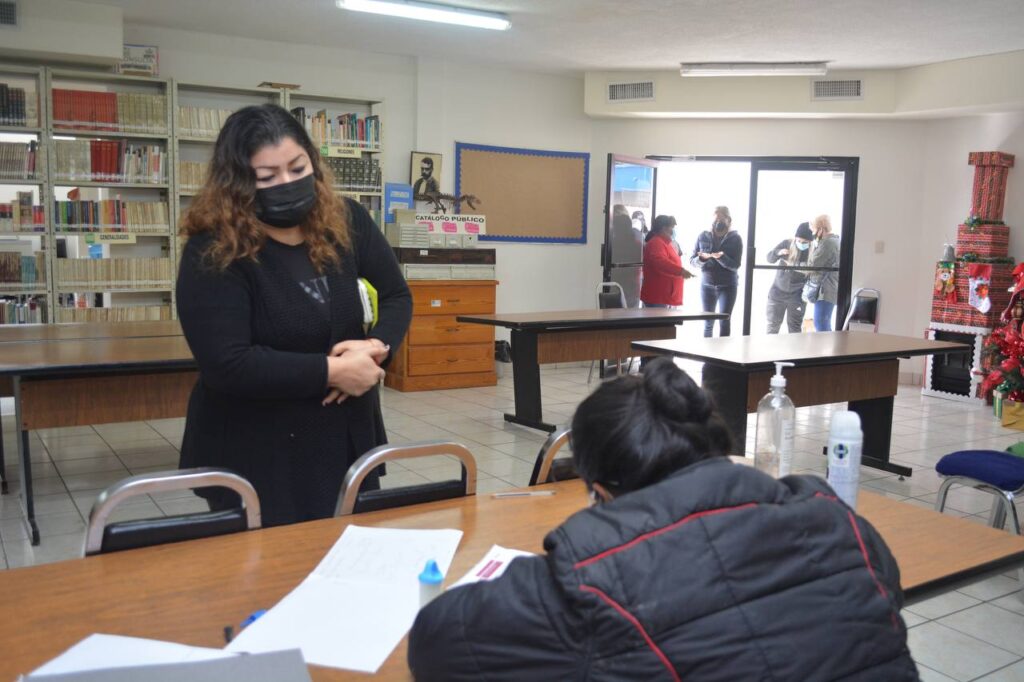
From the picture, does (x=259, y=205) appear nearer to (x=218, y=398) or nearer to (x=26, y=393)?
(x=218, y=398)

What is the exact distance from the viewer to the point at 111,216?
6352 millimetres

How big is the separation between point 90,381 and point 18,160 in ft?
9.71

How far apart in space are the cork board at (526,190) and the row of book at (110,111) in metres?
2.74

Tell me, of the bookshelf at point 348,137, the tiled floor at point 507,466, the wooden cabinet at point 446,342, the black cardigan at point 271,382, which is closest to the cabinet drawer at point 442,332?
the wooden cabinet at point 446,342

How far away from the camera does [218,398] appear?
6.07 ft

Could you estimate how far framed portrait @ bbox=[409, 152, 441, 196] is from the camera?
25.7 ft

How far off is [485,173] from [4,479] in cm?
511

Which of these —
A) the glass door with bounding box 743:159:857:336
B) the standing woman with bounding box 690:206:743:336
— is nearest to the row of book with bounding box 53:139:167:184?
the standing woman with bounding box 690:206:743:336

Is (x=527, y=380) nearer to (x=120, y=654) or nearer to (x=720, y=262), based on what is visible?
(x=720, y=262)

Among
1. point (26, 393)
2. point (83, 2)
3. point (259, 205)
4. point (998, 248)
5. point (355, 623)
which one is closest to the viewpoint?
point (355, 623)

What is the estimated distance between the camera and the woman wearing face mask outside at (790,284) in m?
8.61

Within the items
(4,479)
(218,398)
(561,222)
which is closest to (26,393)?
(4,479)

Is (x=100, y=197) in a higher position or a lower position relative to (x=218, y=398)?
higher

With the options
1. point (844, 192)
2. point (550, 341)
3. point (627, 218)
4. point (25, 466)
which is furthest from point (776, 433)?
point (844, 192)
